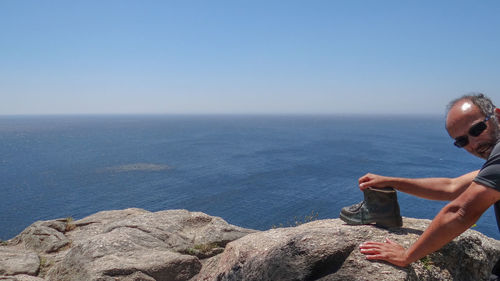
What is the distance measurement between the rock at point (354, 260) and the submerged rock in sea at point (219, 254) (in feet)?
0.05

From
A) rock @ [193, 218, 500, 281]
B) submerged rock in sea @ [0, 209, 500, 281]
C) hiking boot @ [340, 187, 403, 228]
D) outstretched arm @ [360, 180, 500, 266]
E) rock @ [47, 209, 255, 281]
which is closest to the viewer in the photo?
outstretched arm @ [360, 180, 500, 266]

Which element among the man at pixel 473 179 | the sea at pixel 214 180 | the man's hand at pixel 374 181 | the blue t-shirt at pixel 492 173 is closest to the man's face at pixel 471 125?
the man at pixel 473 179

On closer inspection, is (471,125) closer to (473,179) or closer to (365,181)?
(473,179)

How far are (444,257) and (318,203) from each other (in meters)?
61.7

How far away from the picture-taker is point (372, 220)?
18.7 feet

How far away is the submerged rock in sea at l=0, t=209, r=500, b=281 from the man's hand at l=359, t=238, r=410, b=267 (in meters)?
0.13

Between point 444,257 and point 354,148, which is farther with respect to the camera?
point 354,148

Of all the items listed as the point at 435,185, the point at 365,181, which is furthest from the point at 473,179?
the point at 365,181

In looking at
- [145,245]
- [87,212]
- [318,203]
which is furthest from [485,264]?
[87,212]

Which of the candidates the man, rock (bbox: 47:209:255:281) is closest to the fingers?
the man

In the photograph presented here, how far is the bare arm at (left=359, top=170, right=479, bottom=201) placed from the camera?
4.87 m

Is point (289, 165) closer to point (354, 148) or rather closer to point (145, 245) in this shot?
point (354, 148)

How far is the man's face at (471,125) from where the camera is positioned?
3.54 metres

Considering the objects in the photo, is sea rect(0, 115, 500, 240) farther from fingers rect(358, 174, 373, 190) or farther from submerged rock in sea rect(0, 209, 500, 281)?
fingers rect(358, 174, 373, 190)
